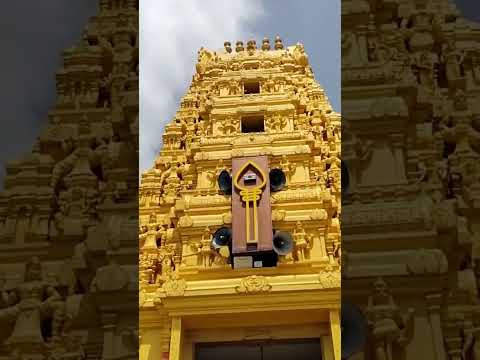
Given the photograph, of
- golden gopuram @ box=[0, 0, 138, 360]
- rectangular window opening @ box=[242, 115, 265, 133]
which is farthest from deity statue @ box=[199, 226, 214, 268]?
golden gopuram @ box=[0, 0, 138, 360]

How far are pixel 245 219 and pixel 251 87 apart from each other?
10.0ft

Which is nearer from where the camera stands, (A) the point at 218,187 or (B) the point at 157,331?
(B) the point at 157,331

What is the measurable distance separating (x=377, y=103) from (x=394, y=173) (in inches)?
20.6

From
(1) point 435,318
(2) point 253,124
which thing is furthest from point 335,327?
(2) point 253,124

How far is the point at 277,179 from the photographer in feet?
32.1

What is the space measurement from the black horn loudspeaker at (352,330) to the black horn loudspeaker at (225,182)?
577 centimetres

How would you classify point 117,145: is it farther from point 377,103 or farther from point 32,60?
point 377,103

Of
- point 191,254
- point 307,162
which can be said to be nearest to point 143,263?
point 191,254

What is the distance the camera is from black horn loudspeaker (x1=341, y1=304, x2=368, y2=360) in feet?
12.2

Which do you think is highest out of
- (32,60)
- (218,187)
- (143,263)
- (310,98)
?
(310,98)

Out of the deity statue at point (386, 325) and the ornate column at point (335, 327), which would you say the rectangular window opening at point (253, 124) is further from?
the deity statue at point (386, 325)

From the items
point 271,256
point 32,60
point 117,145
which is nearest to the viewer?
point 32,60

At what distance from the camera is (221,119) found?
10.6 metres

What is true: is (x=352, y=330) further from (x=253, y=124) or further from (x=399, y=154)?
(x=253, y=124)
